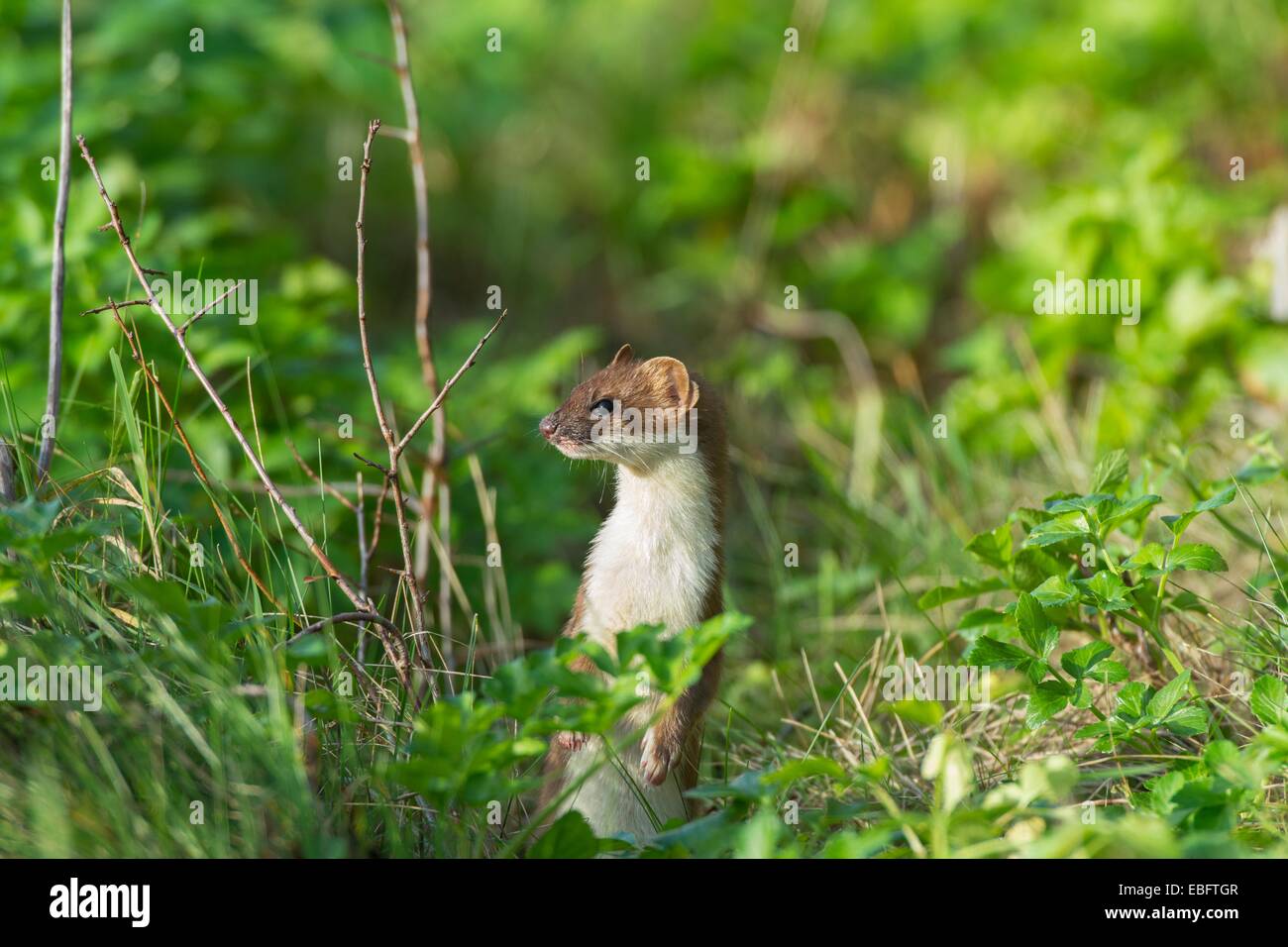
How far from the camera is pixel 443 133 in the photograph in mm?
8445

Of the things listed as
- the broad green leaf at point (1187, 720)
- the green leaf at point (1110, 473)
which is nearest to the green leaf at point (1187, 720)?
the broad green leaf at point (1187, 720)

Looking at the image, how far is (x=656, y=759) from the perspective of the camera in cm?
344

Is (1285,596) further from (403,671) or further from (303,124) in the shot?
(303,124)

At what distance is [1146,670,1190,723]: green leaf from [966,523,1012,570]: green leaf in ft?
2.09

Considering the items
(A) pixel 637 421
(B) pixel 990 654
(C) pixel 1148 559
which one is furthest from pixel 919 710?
(A) pixel 637 421

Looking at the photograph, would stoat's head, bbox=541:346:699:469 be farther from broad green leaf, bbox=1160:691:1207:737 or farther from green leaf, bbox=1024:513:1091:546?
broad green leaf, bbox=1160:691:1207:737

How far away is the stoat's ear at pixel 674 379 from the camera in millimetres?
3650

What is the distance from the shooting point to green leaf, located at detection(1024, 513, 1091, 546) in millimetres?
3445

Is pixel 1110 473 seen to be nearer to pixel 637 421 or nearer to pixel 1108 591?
pixel 1108 591

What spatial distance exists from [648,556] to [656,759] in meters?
0.55

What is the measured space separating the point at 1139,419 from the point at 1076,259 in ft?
4.13

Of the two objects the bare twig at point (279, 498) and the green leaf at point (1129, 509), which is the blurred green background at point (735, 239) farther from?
the green leaf at point (1129, 509)

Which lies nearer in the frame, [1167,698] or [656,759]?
[1167,698]

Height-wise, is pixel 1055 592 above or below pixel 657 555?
below
